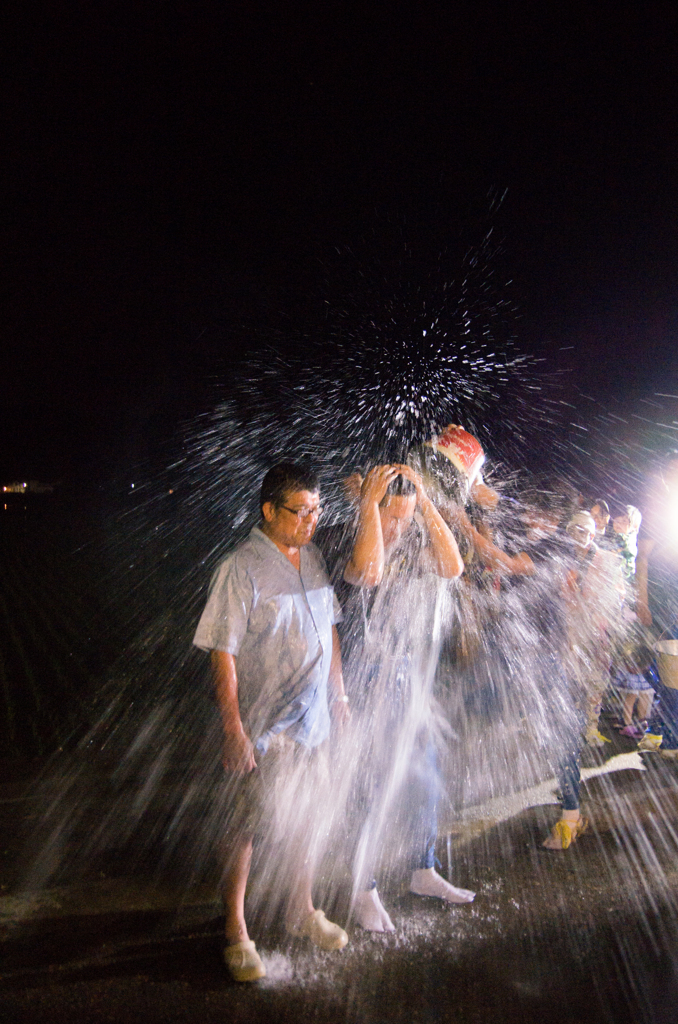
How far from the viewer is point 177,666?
7.62 m

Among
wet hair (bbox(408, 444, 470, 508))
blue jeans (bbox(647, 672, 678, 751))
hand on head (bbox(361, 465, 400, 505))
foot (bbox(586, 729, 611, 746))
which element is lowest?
foot (bbox(586, 729, 611, 746))

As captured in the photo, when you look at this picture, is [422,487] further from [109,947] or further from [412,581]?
[109,947]

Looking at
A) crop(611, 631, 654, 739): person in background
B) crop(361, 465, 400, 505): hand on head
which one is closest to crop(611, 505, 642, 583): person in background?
crop(611, 631, 654, 739): person in background

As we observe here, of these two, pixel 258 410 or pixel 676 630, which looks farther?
pixel 258 410

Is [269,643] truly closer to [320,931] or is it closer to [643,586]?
[320,931]

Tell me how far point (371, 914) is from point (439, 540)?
1.66 meters

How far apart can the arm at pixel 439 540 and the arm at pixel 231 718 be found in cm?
106

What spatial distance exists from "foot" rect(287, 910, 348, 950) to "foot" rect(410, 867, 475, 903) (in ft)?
1.67

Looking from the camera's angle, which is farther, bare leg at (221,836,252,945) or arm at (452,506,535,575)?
arm at (452,506,535,575)

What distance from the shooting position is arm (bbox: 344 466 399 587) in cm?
285

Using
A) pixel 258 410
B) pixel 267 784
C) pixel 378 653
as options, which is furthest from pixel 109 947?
pixel 258 410

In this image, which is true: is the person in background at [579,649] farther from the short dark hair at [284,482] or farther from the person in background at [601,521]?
the short dark hair at [284,482]

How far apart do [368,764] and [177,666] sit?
514 centimetres

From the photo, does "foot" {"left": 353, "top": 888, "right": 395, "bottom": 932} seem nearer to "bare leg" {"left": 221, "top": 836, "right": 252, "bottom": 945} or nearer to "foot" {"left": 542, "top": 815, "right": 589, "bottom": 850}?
"bare leg" {"left": 221, "top": 836, "right": 252, "bottom": 945}
